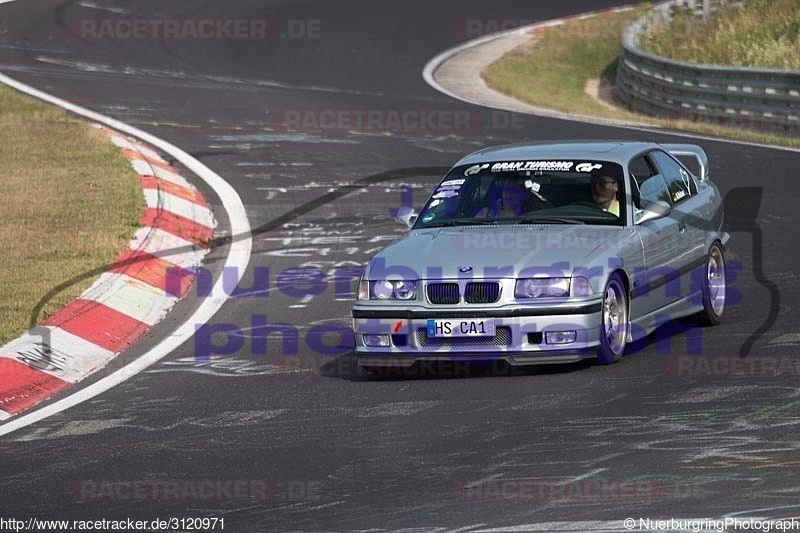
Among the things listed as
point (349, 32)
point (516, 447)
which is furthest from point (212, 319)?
point (349, 32)

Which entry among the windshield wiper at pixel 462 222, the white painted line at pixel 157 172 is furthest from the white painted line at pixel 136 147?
the windshield wiper at pixel 462 222

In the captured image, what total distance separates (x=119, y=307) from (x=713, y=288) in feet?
14.2

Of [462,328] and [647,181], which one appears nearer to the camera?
[462,328]

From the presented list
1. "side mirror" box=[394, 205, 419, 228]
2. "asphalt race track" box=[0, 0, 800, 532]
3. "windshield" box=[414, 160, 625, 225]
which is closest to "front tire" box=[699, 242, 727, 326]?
"asphalt race track" box=[0, 0, 800, 532]

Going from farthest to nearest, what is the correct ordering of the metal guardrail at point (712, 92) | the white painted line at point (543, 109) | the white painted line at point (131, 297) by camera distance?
the metal guardrail at point (712, 92) < the white painted line at point (543, 109) < the white painted line at point (131, 297)

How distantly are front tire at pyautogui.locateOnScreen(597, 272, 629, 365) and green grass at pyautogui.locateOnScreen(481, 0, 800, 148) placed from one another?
42.2 ft

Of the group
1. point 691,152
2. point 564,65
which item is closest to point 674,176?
point 691,152

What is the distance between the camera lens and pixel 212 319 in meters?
11.3

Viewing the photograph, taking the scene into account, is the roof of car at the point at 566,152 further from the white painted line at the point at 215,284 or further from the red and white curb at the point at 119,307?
the red and white curb at the point at 119,307

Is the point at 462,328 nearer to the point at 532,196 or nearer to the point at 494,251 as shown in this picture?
the point at 494,251

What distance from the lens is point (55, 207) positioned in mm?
14852

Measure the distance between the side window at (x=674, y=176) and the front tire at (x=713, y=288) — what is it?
0.45 metres

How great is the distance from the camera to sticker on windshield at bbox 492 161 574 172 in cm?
1034

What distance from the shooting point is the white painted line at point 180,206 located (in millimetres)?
14844
